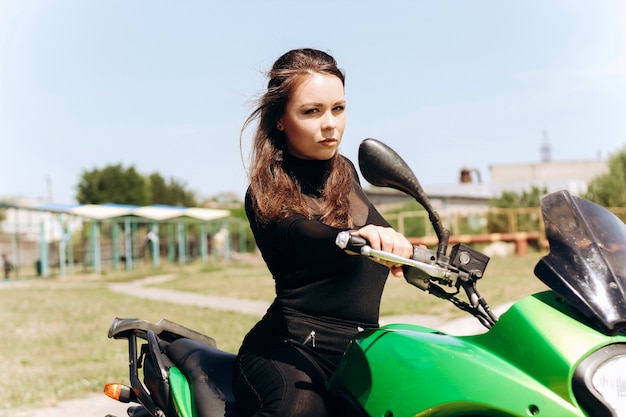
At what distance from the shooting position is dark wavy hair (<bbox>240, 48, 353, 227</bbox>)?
101 inches

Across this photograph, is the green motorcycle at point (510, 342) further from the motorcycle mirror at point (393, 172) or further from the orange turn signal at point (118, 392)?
the orange turn signal at point (118, 392)

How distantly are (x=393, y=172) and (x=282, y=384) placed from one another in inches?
30.9

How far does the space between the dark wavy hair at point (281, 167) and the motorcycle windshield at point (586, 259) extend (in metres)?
0.78

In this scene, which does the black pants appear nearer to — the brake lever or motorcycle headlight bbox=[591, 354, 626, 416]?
the brake lever

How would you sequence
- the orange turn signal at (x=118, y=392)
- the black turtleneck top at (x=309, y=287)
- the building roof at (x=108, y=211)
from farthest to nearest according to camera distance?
the building roof at (x=108, y=211) → the orange turn signal at (x=118, y=392) → the black turtleneck top at (x=309, y=287)

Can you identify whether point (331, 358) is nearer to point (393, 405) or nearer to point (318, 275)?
point (318, 275)

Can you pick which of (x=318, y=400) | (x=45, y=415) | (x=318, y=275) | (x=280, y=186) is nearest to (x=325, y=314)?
(x=318, y=275)

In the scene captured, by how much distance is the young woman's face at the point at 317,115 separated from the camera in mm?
2604

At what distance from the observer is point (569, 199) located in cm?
214

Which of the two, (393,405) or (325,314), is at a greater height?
(325,314)


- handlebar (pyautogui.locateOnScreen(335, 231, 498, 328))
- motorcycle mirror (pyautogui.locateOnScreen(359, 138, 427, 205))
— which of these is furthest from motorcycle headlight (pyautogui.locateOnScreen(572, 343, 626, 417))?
motorcycle mirror (pyautogui.locateOnScreen(359, 138, 427, 205))

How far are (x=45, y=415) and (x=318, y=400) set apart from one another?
3707mm

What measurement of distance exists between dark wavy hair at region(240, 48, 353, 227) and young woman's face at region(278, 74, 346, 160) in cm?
3

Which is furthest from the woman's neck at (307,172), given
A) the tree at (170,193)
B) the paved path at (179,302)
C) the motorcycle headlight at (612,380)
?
the tree at (170,193)
